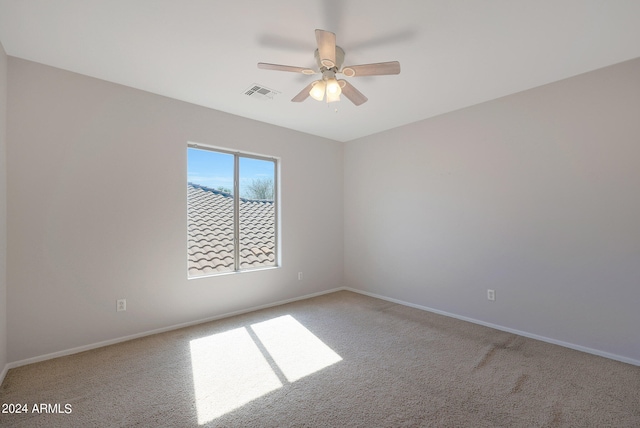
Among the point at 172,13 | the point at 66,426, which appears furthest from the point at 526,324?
the point at 172,13

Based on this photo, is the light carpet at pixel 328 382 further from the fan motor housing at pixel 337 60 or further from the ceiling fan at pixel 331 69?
the fan motor housing at pixel 337 60

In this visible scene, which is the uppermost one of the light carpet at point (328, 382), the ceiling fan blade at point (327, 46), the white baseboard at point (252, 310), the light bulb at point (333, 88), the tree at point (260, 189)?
the ceiling fan blade at point (327, 46)

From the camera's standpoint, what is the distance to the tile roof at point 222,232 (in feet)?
11.1

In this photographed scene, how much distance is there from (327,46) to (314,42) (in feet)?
1.37

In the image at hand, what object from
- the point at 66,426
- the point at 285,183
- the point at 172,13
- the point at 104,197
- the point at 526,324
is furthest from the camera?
the point at 285,183

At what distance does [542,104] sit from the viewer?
2.81 meters

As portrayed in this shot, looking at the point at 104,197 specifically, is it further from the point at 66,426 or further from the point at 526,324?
the point at 526,324

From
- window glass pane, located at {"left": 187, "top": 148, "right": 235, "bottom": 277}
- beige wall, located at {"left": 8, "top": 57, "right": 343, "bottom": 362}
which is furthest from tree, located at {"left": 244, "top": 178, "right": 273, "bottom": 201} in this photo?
beige wall, located at {"left": 8, "top": 57, "right": 343, "bottom": 362}

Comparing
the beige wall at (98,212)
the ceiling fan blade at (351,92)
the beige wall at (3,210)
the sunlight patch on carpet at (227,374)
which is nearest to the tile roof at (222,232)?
the beige wall at (98,212)

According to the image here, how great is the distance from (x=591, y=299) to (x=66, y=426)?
4.20 m

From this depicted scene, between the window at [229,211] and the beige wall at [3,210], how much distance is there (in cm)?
147

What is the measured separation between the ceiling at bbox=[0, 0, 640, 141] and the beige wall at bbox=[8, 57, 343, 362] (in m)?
0.32

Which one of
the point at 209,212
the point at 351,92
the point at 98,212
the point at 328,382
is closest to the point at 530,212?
the point at 351,92

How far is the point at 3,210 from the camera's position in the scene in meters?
2.23
